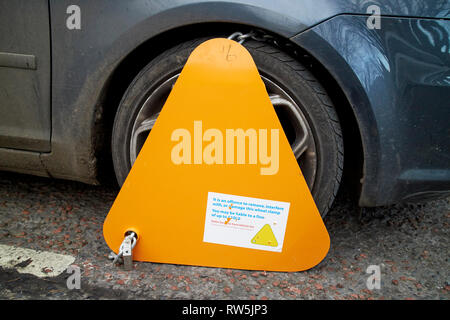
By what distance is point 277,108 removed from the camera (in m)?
1.78

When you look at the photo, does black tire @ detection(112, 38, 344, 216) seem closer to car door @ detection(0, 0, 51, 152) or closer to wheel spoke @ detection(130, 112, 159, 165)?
wheel spoke @ detection(130, 112, 159, 165)

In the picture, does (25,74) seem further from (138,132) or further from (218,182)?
(218,182)

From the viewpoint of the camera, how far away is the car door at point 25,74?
5.50ft

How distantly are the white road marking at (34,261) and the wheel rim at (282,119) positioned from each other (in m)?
0.50

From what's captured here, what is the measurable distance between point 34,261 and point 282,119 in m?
1.19

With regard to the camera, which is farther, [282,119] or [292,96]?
[282,119]

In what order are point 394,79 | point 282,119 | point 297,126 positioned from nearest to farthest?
1. point 394,79
2. point 297,126
3. point 282,119

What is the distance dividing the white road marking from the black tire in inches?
20.7

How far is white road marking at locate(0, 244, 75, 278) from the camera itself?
63.6 inches

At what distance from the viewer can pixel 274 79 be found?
161 cm

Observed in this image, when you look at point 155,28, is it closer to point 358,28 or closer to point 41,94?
point 41,94

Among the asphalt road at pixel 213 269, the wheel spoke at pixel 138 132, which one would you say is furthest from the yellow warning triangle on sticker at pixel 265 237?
the wheel spoke at pixel 138 132

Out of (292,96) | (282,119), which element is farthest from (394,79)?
(282,119)

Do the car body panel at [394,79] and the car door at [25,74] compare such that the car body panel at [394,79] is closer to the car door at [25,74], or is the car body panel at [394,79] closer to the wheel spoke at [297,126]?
the wheel spoke at [297,126]
